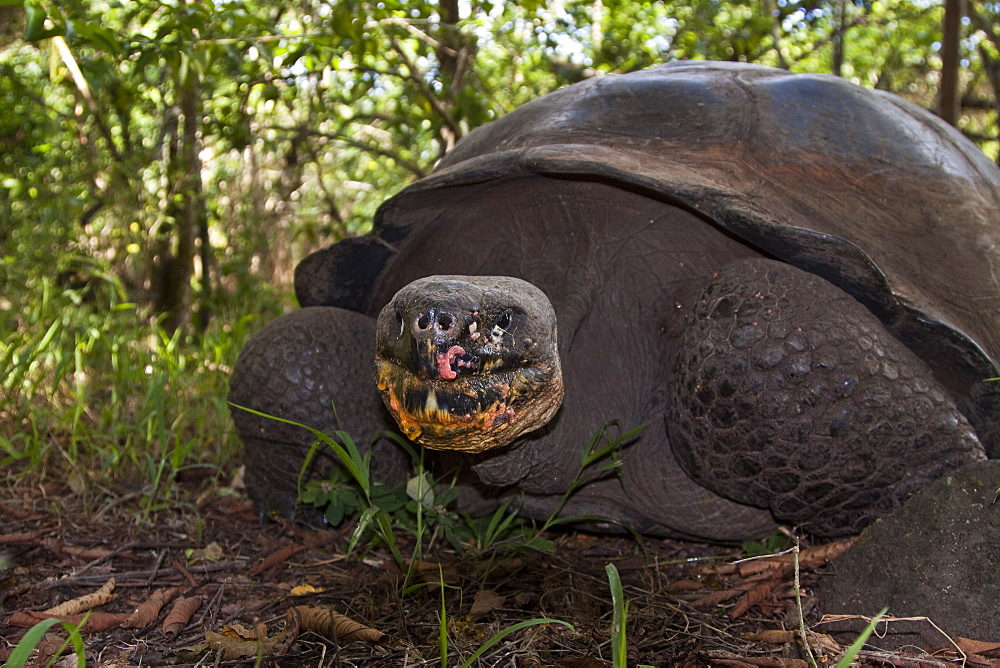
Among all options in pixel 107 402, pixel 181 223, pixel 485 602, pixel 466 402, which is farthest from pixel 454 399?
pixel 181 223

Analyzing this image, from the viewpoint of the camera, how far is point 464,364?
5.45 ft

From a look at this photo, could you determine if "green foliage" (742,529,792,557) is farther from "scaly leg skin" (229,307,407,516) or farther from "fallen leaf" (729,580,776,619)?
"scaly leg skin" (229,307,407,516)

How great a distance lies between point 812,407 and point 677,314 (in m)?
0.50

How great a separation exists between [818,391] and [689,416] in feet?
1.06

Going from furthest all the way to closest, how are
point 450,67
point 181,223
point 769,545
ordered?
point 450,67 < point 181,223 < point 769,545

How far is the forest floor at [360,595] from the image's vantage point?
1.73 meters

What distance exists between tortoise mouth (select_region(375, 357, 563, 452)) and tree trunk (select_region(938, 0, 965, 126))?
447cm

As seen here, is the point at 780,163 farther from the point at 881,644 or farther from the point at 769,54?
the point at 769,54

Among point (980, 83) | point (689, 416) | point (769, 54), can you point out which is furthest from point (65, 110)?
point (980, 83)

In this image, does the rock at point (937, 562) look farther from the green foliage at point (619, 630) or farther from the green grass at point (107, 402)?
the green grass at point (107, 402)

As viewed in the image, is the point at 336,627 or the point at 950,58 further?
the point at 950,58

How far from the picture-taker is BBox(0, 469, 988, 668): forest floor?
1.73 m

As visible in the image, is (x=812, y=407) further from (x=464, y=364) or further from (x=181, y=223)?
(x=181, y=223)

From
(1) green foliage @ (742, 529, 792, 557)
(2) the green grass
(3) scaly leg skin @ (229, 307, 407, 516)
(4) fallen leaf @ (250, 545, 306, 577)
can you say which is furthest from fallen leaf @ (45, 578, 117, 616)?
(1) green foliage @ (742, 529, 792, 557)
